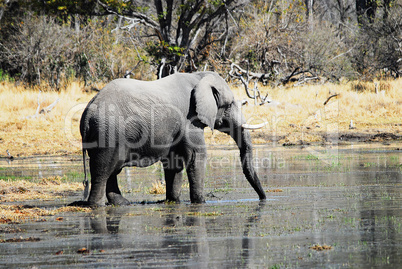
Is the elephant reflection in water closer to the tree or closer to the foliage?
the tree

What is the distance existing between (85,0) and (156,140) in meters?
18.7

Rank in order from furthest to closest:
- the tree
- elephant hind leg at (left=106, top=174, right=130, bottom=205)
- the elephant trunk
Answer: the tree, the elephant trunk, elephant hind leg at (left=106, top=174, right=130, bottom=205)

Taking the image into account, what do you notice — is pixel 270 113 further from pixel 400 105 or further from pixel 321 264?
pixel 321 264

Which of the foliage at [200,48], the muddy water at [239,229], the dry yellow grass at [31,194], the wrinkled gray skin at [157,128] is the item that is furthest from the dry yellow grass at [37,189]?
the foliage at [200,48]

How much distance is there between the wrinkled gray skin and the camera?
32.6ft

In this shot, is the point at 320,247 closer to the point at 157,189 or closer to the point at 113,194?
the point at 113,194

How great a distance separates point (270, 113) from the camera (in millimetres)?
26484

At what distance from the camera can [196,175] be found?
10961mm

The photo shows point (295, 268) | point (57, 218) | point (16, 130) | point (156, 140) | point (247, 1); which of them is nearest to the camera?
point (295, 268)

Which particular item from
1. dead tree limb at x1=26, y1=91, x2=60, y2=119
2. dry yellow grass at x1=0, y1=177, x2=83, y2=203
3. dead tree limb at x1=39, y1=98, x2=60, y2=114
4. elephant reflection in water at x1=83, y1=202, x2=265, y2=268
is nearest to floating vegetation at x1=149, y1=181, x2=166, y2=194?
dry yellow grass at x1=0, y1=177, x2=83, y2=203

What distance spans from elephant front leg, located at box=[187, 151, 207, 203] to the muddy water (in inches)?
8.7

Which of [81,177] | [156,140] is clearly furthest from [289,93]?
[156,140]

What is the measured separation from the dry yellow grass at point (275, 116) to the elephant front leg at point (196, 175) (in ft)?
40.8

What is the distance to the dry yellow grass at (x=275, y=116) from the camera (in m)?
23.7
